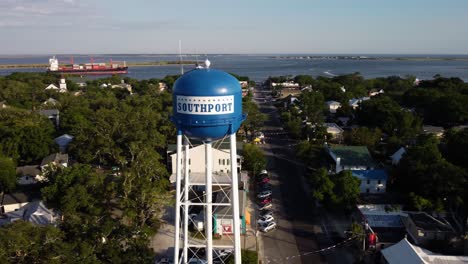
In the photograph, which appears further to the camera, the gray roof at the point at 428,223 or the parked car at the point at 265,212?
the parked car at the point at 265,212

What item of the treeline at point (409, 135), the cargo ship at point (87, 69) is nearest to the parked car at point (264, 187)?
the treeline at point (409, 135)

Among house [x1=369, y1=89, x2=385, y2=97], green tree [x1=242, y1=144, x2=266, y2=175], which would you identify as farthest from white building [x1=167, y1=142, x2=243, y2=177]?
house [x1=369, y1=89, x2=385, y2=97]

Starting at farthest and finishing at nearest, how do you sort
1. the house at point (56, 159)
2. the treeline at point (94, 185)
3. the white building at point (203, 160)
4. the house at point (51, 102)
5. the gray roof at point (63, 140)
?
the house at point (51, 102)
the gray roof at point (63, 140)
the house at point (56, 159)
the white building at point (203, 160)
the treeline at point (94, 185)

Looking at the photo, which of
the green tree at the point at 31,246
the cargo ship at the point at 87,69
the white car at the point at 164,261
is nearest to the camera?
the green tree at the point at 31,246

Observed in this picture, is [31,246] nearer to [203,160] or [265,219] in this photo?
[265,219]

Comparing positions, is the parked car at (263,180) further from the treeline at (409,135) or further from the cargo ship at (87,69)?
the cargo ship at (87,69)

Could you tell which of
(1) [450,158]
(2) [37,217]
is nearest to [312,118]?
(1) [450,158]
